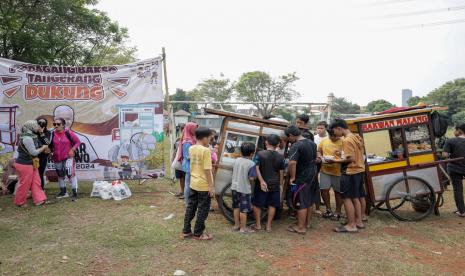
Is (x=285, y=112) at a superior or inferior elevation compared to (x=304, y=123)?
superior

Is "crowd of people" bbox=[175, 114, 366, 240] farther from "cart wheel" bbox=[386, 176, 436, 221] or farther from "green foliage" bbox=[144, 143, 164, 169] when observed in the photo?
"green foliage" bbox=[144, 143, 164, 169]

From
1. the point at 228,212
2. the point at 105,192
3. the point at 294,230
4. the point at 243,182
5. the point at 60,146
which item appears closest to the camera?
the point at 243,182

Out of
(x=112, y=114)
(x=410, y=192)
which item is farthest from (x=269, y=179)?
(x=112, y=114)

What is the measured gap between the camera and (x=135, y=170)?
303 inches

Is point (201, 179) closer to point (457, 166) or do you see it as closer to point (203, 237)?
point (203, 237)

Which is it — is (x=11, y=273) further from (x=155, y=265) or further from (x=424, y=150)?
(x=424, y=150)

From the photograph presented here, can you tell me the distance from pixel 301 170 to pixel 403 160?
202cm

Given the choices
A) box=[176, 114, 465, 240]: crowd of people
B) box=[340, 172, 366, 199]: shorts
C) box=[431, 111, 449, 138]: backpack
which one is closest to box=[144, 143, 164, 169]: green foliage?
box=[176, 114, 465, 240]: crowd of people

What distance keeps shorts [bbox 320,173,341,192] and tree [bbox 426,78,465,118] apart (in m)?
49.6

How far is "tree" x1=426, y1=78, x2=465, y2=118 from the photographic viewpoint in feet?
163

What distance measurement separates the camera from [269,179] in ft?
17.1

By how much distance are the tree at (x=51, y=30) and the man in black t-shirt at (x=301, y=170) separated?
8.97 meters

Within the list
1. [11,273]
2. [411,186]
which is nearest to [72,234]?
[11,273]

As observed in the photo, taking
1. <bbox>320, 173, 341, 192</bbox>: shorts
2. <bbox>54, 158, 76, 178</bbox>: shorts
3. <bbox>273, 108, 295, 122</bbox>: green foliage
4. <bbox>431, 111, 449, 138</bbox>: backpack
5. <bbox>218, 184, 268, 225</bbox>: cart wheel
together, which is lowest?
<bbox>218, 184, 268, 225</bbox>: cart wheel
